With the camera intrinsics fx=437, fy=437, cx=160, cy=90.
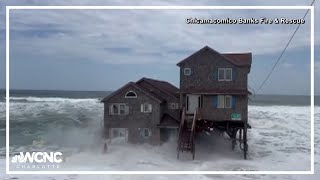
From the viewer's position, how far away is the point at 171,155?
17.2 meters

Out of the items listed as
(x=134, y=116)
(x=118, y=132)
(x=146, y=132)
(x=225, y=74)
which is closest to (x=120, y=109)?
(x=134, y=116)

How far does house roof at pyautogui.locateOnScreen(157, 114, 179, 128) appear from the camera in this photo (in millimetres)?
18359

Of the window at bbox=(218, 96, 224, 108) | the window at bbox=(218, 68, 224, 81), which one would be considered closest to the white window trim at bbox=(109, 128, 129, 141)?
the window at bbox=(218, 96, 224, 108)

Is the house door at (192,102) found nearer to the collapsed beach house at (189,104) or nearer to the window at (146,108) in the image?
the collapsed beach house at (189,104)

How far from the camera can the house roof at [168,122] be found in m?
18.4

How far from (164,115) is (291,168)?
6.04 metres

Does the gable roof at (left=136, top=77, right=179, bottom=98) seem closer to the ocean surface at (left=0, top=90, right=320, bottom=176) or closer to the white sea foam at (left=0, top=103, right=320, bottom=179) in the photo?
the ocean surface at (left=0, top=90, right=320, bottom=176)

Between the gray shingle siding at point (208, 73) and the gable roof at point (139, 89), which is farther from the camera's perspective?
the gable roof at point (139, 89)

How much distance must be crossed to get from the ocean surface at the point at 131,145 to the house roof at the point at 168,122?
681 millimetres

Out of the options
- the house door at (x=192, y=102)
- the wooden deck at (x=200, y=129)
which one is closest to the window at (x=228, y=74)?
the house door at (x=192, y=102)

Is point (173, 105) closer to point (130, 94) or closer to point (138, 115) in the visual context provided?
point (138, 115)

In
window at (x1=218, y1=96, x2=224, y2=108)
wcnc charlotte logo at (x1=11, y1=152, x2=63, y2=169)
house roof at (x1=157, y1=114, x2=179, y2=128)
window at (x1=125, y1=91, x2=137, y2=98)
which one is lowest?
wcnc charlotte logo at (x1=11, y1=152, x2=63, y2=169)

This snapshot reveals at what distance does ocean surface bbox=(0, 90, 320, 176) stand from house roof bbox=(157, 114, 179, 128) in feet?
2.23

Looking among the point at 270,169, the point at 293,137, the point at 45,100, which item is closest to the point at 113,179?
the point at 270,169
